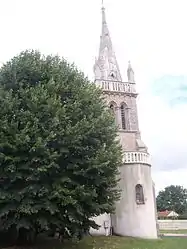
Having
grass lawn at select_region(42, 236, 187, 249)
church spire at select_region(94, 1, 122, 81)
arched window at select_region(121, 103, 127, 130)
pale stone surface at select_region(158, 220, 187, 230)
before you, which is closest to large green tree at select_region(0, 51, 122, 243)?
grass lawn at select_region(42, 236, 187, 249)

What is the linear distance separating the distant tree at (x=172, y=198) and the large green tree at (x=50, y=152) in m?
102

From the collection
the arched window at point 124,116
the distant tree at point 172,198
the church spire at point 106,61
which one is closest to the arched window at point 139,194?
the arched window at point 124,116

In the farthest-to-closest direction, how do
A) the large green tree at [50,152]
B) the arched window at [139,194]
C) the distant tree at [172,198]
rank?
the distant tree at [172,198], the arched window at [139,194], the large green tree at [50,152]

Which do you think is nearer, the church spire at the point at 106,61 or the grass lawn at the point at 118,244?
the grass lawn at the point at 118,244

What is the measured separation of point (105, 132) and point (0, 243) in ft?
31.4

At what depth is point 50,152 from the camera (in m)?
20.8

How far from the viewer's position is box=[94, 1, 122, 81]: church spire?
4416cm

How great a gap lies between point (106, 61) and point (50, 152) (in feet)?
90.8

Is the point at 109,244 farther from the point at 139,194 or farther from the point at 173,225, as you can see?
the point at 173,225

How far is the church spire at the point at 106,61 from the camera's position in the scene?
44.2 metres

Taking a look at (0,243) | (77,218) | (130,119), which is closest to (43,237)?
(0,243)

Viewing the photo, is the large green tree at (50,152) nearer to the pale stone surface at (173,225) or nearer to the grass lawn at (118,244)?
the grass lawn at (118,244)

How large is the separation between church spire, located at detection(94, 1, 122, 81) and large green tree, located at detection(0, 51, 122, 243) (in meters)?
19.1

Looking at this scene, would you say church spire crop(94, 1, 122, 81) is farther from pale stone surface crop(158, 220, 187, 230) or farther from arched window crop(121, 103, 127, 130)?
pale stone surface crop(158, 220, 187, 230)
